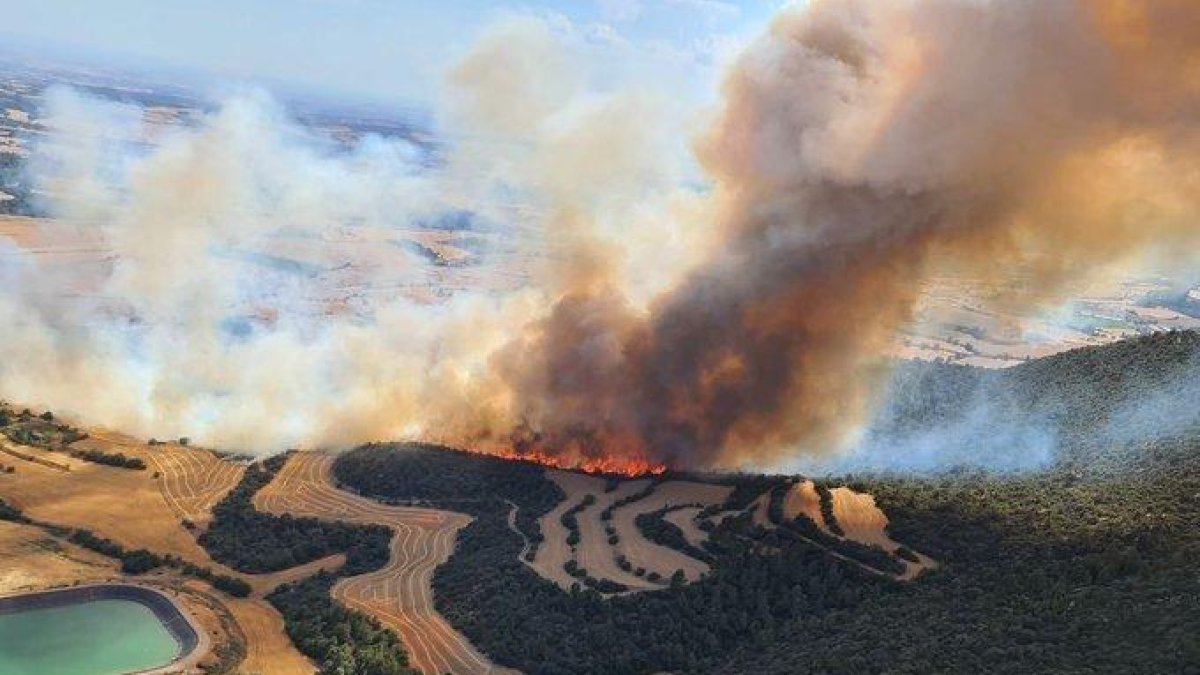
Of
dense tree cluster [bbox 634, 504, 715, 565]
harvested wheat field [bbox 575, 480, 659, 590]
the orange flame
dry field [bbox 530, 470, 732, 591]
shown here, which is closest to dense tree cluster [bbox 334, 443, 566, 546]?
the orange flame

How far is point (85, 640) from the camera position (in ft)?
166

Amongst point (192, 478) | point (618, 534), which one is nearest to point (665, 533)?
point (618, 534)

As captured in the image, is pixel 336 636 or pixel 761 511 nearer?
pixel 336 636

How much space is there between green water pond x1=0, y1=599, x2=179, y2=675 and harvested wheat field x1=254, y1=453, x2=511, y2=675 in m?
9.75

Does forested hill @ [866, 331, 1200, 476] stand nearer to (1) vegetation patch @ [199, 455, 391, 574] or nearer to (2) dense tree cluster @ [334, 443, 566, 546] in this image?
(2) dense tree cluster @ [334, 443, 566, 546]

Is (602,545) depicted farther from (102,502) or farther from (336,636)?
(102,502)

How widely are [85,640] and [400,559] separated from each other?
17161 mm

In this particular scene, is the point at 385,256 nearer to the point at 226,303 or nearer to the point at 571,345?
the point at 226,303

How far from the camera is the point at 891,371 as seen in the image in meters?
80.6

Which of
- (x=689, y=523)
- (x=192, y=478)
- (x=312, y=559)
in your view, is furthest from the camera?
(x=192, y=478)

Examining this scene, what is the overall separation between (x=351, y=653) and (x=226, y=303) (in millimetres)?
76429

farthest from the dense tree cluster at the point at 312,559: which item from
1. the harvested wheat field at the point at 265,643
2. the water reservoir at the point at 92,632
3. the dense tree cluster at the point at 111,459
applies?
the dense tree cluster at the point at 111,459

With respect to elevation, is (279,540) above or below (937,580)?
above

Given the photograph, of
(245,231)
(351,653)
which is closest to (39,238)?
(245,231)
